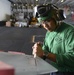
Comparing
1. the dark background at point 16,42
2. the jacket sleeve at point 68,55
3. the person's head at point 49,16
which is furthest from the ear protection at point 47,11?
the dark background at point 16,42

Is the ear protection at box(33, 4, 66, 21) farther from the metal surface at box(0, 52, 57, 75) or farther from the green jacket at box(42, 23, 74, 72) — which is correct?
the metal surface at box(0, 52, 57, 75)

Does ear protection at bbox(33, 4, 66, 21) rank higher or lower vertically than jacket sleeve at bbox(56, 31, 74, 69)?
higher

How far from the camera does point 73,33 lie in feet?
5.27

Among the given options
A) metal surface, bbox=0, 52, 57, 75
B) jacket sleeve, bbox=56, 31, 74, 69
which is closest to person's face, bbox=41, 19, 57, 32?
jacket sleeve, bbox=56, 31, 74, 69

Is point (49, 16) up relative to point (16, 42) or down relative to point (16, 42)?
up

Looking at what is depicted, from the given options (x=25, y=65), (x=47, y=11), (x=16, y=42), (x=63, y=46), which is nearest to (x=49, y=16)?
(x=47, y=11)

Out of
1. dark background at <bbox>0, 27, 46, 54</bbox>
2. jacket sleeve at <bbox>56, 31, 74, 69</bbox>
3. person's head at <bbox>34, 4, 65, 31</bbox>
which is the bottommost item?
dark background at <bbox>0, 27, 46, 54</bbox>

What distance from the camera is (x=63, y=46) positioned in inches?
65.8

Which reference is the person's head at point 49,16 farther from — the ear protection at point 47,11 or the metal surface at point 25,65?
the metal surface at point 25,65

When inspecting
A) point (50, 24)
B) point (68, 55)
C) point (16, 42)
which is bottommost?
point (16, 42)

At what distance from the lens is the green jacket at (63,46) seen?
154 centimetres

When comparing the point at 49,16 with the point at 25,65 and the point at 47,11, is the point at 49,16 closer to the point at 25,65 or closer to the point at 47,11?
the point at 47,11

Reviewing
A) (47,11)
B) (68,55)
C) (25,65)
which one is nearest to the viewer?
(25,65)

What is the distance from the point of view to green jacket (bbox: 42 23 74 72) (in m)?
1.54
